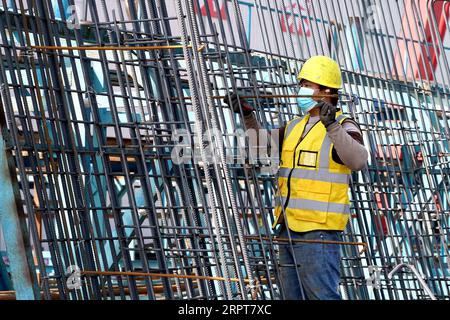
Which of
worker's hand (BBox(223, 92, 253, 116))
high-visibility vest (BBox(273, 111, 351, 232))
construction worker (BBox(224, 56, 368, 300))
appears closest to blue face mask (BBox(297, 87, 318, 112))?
construction worker (BBox(224, 56, 368, 300))

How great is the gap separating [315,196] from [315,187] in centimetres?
5

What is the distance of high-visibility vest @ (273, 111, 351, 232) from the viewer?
23.9 feet

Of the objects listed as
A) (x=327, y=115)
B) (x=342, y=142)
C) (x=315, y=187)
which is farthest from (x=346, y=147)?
(x=315, y=187)

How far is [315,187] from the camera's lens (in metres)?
7.31

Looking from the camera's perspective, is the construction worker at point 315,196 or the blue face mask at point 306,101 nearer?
the construction worker at point 315,196

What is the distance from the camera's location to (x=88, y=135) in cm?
735

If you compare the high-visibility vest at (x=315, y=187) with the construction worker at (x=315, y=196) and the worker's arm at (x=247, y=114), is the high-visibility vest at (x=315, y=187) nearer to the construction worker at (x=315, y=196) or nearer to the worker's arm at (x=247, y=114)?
the construction worker at (x=315, y=196)

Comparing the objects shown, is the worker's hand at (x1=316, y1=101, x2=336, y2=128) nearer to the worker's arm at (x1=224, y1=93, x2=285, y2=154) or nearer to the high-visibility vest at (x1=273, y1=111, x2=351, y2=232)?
the high-visibility vest at (x1=273, y1=111, x2=351, y2=232)

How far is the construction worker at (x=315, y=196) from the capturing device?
718cm

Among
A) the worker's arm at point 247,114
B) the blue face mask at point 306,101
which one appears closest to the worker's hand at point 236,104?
the worker's arm at point 247,114
